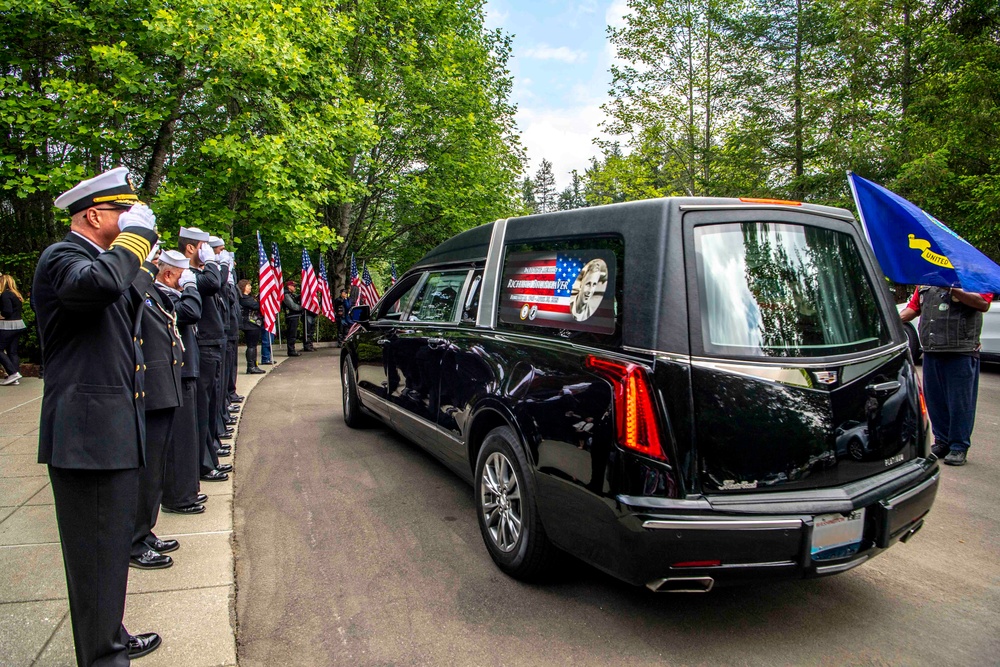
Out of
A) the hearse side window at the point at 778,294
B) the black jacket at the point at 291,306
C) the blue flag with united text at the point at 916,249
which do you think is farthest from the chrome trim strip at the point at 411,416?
the black jacket at the point at 291,306

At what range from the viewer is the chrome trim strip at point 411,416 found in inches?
176

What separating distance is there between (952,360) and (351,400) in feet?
19.4

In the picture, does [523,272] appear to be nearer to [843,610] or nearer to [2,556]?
[843,610]

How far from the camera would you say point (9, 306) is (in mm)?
10352

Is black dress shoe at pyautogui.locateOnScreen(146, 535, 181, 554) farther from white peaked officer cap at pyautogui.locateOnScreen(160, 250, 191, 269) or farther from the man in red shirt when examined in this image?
the man in red shirt

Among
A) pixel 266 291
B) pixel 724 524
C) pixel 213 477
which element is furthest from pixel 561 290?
pixel 266 291

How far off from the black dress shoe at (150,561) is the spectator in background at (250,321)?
30.5 ft

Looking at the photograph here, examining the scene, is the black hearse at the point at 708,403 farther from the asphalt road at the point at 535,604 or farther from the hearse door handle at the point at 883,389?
the asphalt road at the point at 535,604

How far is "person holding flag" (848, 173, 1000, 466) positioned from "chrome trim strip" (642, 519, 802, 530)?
2234 mm

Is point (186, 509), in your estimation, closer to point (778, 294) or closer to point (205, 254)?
point (205, 254)

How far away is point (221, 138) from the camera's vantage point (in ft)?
39.1

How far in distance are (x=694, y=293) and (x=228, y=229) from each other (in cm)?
1257

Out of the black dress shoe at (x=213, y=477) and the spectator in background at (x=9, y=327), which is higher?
the spectator in background at (x=9, y=327)

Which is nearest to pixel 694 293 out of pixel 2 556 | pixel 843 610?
pixel 843 610
